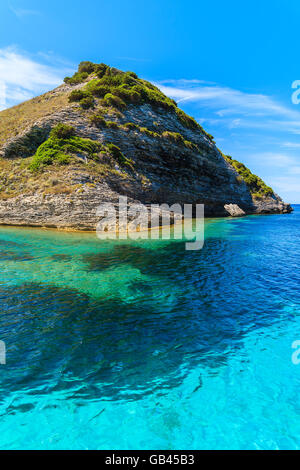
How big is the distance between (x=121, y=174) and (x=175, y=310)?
102 feet

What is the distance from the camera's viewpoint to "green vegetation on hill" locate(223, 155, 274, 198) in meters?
80.1

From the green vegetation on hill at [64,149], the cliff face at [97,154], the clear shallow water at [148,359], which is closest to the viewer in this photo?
the clear shallow water at [148,359]

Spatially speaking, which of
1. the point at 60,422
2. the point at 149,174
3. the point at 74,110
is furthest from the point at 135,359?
the point at 74,110

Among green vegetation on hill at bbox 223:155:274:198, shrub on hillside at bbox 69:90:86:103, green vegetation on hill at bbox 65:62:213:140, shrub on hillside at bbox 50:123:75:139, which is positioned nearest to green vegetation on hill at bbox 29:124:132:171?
shrub on hillside at bbox 50:123:75:139

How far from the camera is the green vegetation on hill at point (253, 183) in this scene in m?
80.1

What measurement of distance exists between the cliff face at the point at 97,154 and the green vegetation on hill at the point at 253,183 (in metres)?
26.6

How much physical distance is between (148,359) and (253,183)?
3366 inches

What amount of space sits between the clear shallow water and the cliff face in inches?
717

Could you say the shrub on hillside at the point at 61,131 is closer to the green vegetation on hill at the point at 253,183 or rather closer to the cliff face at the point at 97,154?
the cliff face at the point at 97,154

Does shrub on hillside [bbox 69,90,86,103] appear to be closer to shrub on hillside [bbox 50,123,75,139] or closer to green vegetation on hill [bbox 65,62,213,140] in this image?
green vegetation on hill [bbox 65,62,213,140]

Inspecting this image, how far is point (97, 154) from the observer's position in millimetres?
37000

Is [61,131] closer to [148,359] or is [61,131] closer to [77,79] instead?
[77,79]

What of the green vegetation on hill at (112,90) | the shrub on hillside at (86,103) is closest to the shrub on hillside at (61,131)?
the shrub on hillside at (86,103)

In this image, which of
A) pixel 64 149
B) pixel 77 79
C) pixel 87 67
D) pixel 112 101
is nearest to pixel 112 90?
pixel 112 101
